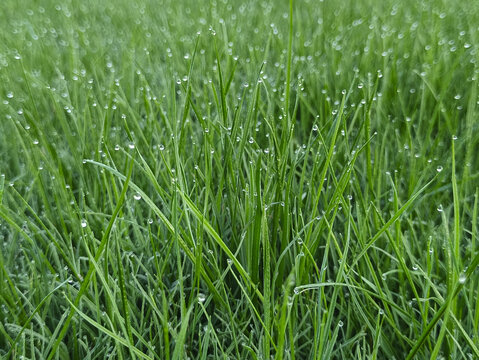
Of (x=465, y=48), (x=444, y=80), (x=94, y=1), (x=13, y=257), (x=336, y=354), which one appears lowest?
(x=336, y=354)

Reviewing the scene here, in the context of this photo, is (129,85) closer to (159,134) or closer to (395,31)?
(159,134)

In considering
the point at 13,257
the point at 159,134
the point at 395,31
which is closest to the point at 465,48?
the point at 395,31

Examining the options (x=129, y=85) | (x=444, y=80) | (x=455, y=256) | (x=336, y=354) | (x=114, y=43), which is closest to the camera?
(x=455, y=256)

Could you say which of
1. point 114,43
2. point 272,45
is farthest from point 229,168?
point 114,43

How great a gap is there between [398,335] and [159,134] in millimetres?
772

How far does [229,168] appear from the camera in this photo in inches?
37.2

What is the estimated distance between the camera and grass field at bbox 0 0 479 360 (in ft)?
2.43

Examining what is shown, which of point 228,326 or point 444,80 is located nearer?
point 228,326

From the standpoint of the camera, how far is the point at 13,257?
0.93 m

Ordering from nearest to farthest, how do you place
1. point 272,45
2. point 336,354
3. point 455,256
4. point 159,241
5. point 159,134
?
point 455,256 < point 336,354 < point 159,241 < point 159,134 < point 272,45

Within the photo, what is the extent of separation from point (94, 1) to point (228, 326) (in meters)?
2.59

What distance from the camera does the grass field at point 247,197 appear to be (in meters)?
0.74

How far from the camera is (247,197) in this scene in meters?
0.87

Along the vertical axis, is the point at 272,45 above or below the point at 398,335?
above
